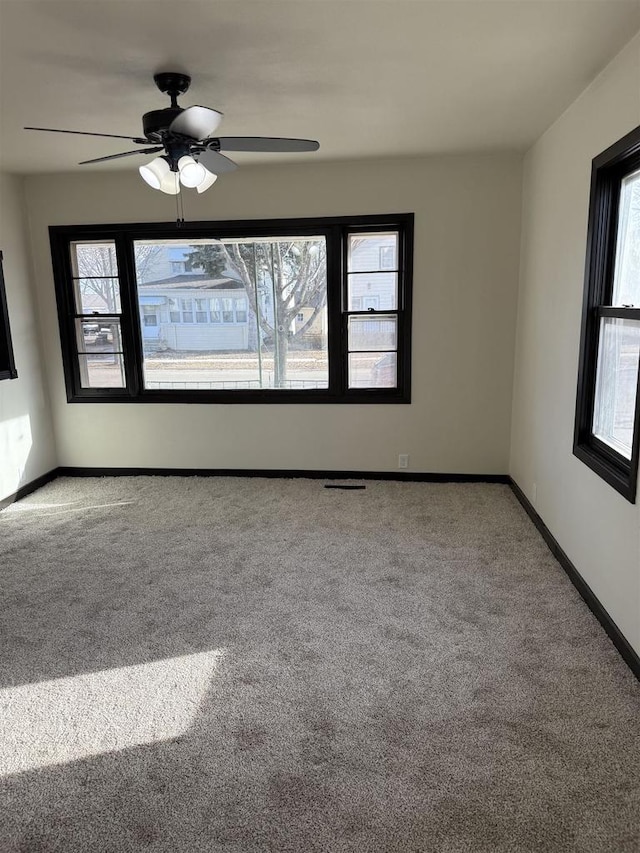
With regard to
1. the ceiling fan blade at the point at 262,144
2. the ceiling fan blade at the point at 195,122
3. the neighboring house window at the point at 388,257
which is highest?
the ceiling fan blade at the point at 195,122

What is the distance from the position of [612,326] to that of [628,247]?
375 millimetres

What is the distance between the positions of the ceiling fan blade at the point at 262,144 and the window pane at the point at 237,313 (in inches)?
79.4

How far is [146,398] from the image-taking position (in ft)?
16.5

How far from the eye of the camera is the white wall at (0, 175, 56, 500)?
14.8 ft

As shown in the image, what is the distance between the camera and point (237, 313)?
16.0ft

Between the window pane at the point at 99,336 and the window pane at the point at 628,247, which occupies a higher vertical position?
the window pane at the point at 628,247

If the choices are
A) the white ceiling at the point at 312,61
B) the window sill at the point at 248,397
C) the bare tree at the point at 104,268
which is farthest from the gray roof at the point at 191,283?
the white ceiling at the point at 312,61

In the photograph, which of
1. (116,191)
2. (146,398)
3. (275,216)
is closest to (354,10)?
(275,216)

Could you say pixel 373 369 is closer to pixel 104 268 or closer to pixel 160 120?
pixel 104 268

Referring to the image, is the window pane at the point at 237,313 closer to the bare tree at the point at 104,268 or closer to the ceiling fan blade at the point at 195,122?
the bare tree at the point at 104,268

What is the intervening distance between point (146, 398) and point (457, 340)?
273 cm

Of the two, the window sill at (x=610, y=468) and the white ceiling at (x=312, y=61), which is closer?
the white ceiling at (x=312, y=61)

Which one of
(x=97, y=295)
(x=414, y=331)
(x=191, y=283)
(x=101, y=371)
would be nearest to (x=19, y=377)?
(x=101, y=371)

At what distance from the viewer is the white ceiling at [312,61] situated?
6.88 ft
